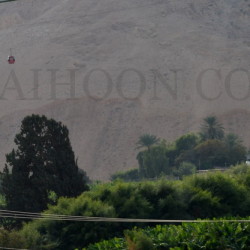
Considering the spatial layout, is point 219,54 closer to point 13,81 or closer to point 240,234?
point 13,81

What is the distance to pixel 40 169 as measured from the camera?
1742 inches

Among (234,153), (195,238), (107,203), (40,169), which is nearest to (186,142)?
(234,153)

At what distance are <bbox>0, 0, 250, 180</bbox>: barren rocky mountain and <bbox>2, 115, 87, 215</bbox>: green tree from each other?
65442 millimetres

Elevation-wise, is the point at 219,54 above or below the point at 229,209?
above

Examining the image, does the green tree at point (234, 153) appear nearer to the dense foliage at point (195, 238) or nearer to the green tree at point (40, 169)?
the green tree at point (40, 169)

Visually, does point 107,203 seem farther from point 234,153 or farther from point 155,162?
point 155,162

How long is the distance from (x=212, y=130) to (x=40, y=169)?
63434 millimetres

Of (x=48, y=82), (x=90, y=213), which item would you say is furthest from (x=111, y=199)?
(x=48, y=82)

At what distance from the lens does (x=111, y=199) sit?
1508 inches

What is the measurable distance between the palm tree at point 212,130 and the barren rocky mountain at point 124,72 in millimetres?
9636

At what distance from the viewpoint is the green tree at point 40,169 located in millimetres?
43469

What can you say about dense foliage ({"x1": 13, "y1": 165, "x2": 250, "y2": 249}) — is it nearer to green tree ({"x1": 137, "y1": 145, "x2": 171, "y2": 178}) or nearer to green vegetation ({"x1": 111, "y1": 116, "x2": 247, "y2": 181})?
green vegetation ({"x1": 111, "y1": 116, "x2": 247, "y2": 181})

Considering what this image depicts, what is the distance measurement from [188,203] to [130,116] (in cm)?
8415

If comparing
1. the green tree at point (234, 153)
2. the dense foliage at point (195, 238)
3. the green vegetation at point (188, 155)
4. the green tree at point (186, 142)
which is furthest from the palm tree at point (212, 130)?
the dense foliage at point (195, 238)
